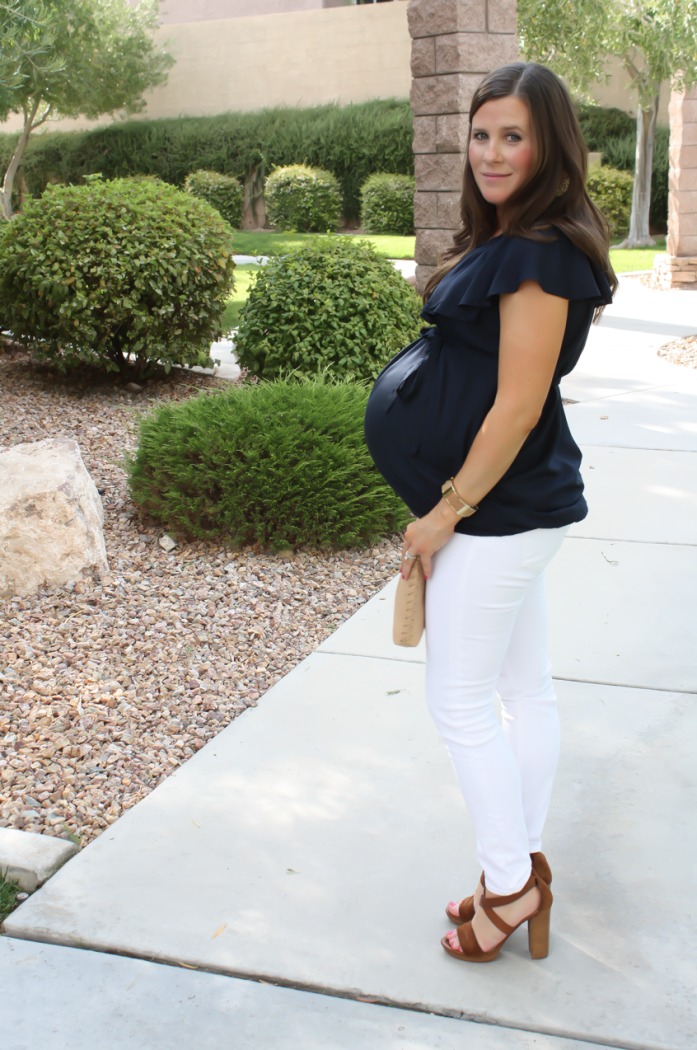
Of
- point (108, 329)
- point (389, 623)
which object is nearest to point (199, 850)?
point (389, 623)

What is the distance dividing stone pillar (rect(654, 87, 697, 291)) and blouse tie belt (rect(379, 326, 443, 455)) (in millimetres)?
12417

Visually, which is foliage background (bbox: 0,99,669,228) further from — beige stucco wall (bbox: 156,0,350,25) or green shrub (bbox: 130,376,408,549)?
green shrub (bbox: 130,376,408,549)

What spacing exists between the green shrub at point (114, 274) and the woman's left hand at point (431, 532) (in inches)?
210

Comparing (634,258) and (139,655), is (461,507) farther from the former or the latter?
(634,258)

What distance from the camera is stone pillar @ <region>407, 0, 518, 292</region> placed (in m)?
7.77

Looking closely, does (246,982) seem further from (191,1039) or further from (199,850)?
(199,850)

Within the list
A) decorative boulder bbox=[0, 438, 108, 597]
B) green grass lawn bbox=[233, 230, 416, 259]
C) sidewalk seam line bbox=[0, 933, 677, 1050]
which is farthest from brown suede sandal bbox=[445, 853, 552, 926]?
green grass lawn bbox=[233, 230, 416, 259]

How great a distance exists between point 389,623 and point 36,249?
178 inches

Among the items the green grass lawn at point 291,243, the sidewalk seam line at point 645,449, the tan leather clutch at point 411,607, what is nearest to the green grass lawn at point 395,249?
the green grass lawn at point 291,243

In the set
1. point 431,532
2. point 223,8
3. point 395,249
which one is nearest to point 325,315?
point 431,532

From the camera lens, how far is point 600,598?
392 cm

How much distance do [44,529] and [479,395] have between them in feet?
9.14

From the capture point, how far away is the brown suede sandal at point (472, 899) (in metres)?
2.09

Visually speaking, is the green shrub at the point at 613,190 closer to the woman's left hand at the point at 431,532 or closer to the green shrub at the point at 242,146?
the green shrub at the point at 242,146
